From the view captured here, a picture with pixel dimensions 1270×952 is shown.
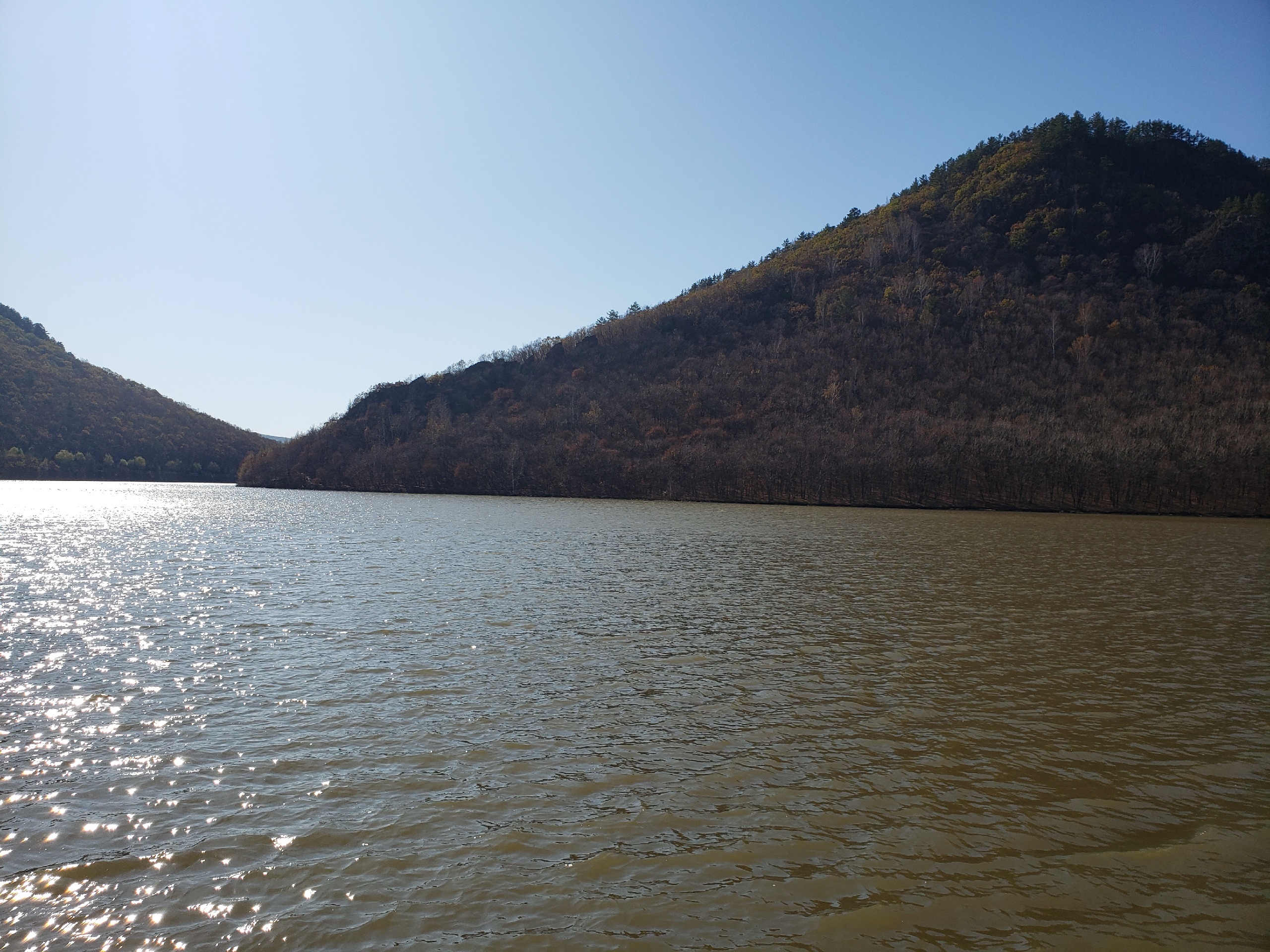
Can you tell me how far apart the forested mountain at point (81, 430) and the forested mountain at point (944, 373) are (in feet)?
139

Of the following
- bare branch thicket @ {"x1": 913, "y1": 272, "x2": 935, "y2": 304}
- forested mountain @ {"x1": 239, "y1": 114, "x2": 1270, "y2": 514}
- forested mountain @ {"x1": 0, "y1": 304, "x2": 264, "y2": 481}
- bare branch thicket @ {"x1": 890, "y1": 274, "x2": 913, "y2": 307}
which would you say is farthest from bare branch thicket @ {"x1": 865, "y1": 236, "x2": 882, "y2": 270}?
forested mountain @ {"x1": 0, "y1": 304, "x2": 264, "y2": 481}

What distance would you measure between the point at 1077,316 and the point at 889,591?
121608 millimetres

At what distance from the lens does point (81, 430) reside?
172125 millimetres

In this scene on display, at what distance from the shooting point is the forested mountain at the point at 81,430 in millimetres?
161875

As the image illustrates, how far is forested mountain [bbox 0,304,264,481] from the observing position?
162 meters

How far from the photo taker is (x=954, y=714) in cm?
1123

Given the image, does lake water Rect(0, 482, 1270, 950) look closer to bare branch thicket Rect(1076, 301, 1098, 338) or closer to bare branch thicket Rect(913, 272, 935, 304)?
bare branch thicket Rect(1076, 301, 1098, 338)

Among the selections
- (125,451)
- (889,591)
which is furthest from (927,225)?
(125,451)

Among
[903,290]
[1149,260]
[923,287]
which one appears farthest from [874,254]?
[1149,260]

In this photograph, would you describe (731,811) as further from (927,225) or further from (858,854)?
(927,225)

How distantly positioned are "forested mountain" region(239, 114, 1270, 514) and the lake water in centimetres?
6834

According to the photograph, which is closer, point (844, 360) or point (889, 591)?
point (889, 591)

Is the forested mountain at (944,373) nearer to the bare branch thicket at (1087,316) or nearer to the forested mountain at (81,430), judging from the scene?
the bare branch thicket at (1087,316)

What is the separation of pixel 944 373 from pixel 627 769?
120m
